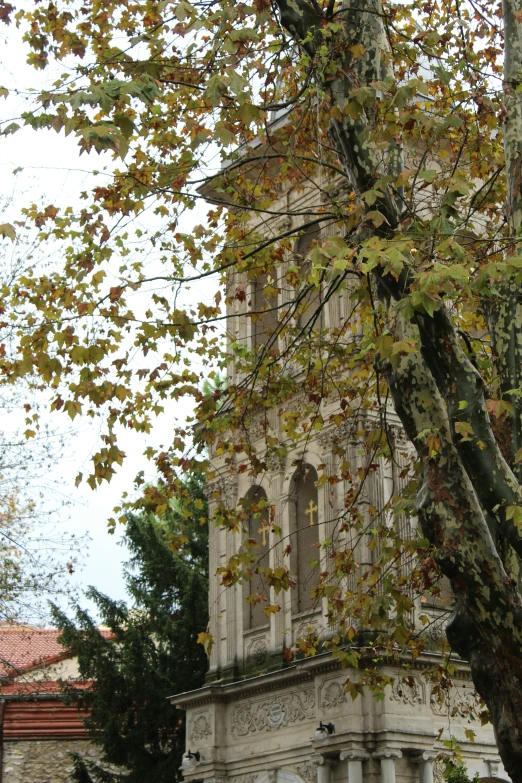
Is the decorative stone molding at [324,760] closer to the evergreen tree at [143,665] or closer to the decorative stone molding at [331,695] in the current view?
the decorative stone molding at [331,695]

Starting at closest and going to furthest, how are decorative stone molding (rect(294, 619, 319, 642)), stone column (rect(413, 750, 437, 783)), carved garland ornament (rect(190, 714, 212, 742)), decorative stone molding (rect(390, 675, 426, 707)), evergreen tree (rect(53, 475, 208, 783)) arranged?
stone column (rect(413, 750, 437, 783)) < decorative stone molding (rect(390, 675, 426, 707)) < decorative stone molding (rect(294, 619, 319, 642)) < carved garland ornament (rect(190, 714, 212, 742)) < evergreen tree (rect(53, 475, 208, 783))

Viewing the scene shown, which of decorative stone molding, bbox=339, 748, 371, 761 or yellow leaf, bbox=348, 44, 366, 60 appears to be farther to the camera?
decorative stone molding, bbox=339, 748, 371, 761

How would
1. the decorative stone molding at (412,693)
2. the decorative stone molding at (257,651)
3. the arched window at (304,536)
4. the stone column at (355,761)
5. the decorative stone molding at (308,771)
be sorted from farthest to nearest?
1. the decorative stone molding at (257,651)
2. the arched window at (304,536)
3. the decorative stone molding at (308,771)
4. the decorative stone molding at (412,693)
5. the stone column at (355,761)

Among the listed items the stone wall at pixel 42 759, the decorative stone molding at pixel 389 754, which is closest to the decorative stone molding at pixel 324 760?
the decorative stone molding at pixel 389 754

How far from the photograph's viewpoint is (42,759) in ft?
97.5

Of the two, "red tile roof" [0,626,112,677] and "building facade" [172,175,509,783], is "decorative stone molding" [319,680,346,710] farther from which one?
"red tile roof" [0,626,112,677]

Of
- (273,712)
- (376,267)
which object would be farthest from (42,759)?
(376,267)

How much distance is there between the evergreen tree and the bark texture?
615 inches

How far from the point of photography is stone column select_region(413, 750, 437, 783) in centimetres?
1745

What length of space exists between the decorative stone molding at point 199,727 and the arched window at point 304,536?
2.81m

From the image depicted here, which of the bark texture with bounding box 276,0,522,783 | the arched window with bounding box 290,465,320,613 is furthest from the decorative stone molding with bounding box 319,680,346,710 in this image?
the bark texture with bounding box 276,0,522,783

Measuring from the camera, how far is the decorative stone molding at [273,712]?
1870 cm

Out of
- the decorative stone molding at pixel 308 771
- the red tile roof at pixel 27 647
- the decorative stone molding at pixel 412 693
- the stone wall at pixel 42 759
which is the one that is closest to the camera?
the decorative stone molding at pixel 412 693

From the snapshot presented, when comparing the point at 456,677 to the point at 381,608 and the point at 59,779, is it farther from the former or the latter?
the point at 59,779
